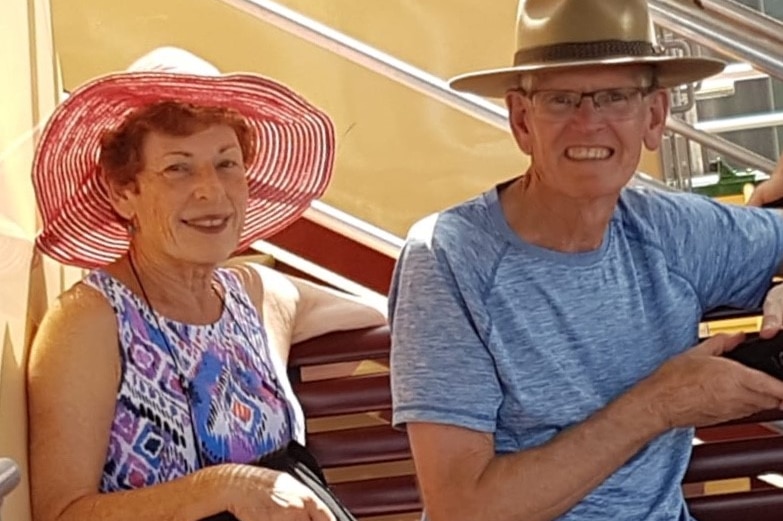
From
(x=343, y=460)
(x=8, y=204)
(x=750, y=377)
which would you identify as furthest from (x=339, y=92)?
(x=750, y=377)

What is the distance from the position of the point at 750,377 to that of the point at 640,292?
0.21 m

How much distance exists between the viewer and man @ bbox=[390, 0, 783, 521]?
161cm

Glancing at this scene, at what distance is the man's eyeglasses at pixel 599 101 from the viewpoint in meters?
1.67

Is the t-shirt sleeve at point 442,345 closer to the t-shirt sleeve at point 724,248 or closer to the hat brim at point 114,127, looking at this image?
the t-shirt sleeve at point 724,248

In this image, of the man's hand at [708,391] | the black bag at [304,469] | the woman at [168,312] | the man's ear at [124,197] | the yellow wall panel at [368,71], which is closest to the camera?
the man's hand at [708,391]

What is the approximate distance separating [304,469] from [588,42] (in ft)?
2.40

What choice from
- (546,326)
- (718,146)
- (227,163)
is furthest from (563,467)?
(718,146)

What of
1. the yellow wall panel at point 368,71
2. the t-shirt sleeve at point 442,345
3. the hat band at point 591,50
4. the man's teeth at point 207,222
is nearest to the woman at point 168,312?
the man's teeth at point 207,222

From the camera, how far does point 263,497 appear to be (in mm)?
1682

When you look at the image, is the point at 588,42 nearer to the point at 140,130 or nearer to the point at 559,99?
the point at 559,99

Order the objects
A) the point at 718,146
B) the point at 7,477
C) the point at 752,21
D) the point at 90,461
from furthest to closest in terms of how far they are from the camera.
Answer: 1. the point at 718,146
2. the point at 752,21
3. the point at 90,461
4. the point at 7,477

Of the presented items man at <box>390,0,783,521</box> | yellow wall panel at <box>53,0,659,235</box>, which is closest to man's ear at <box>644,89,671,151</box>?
man at <box>390,0,783,521</box>

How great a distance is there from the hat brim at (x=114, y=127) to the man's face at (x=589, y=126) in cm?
51

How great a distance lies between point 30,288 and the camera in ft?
6.10
